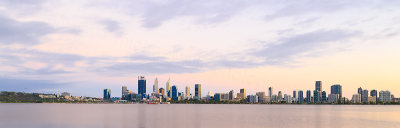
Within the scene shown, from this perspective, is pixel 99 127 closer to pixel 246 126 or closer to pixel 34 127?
pixel 34 127

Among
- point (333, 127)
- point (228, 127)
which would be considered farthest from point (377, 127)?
point (228, 127)

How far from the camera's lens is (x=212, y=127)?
265 ft

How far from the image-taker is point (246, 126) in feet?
275

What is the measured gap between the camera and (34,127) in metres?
77.8

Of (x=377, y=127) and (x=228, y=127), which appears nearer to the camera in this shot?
(x=228, y=127)

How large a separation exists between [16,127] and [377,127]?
90.2m

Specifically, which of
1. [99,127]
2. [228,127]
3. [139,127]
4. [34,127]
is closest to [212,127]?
[228,127]

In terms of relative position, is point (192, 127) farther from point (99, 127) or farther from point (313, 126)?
point (313, 126)

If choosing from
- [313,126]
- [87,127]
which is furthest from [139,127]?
[313,126]

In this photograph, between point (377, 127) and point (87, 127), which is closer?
point (87, 127)

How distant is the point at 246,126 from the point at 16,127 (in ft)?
181

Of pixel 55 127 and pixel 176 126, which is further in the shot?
pixel 176 126

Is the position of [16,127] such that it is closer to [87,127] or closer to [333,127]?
[87,127]

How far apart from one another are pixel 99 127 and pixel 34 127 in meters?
15.1
